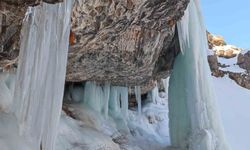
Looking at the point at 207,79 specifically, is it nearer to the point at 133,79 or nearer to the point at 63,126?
the point at 133,79

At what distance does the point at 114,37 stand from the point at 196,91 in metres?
2.51

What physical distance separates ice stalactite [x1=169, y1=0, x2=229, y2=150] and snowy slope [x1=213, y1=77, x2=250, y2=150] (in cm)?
710

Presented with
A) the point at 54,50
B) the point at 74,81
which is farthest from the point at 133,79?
the point at 54,50

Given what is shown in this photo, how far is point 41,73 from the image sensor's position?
436 centimetres

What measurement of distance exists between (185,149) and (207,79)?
1624 millimetres

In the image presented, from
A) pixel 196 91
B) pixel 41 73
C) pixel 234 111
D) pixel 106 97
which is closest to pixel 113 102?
pixel 106 97

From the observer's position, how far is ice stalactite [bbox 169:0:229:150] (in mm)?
7688

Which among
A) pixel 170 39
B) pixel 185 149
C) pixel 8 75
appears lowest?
pixel 185 149

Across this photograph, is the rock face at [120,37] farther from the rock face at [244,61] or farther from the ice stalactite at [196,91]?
the rock face at [244,61]

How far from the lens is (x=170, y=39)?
7.77m

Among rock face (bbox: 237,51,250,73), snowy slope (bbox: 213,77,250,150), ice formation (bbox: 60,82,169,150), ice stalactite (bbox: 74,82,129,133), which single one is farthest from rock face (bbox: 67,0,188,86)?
rock face (bbox: 237,51,250,73)

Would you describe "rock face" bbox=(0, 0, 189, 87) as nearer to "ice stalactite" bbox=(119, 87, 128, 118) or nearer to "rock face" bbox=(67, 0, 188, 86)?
"rock face" bbox=(67, 0, 188, 86)

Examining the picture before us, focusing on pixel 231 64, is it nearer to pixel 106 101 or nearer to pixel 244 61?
pixel 244 61

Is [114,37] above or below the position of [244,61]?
below
